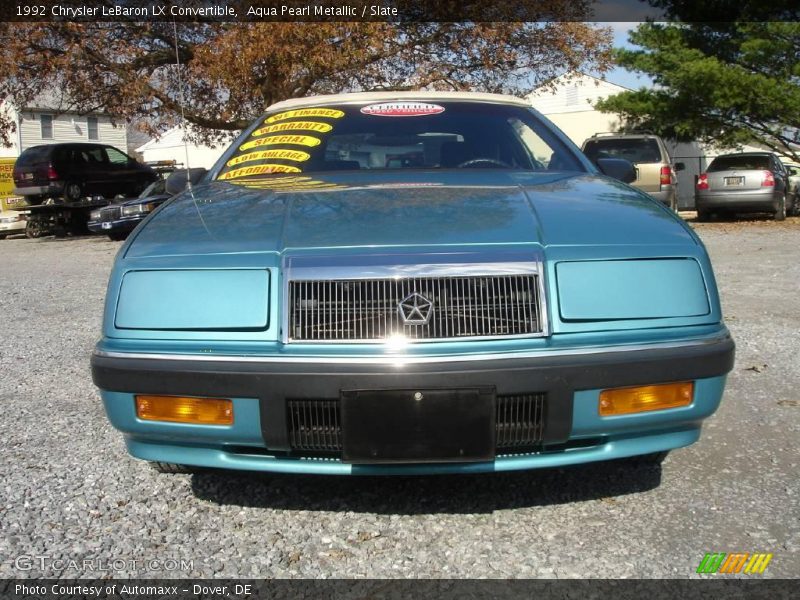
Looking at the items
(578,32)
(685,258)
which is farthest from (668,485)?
(578,32)

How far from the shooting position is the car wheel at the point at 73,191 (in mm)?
18500

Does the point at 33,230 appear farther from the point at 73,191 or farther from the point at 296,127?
the point at 296,127

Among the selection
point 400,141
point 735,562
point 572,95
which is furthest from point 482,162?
point 572,95

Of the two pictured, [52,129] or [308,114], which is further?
[52,129]

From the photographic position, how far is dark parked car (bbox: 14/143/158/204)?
18.2 m

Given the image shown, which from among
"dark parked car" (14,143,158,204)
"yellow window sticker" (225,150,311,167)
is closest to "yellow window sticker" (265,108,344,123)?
"yellow window sticker" (225,150,311,167)

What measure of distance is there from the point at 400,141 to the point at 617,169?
102 cm

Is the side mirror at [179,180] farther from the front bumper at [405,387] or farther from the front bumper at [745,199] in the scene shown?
the front bumper at [745,199]

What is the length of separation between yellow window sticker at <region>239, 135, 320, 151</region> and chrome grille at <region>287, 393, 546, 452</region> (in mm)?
1718

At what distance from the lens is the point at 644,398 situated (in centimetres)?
230

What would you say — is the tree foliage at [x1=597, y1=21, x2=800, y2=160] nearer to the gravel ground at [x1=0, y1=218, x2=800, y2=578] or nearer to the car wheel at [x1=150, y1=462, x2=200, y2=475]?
the gravel ground at [x1=0, y1=218, x2=800, y2=578]

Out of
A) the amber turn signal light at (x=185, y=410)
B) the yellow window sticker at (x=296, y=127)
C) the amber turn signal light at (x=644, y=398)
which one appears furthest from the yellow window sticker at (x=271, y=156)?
the amber turn signal light at (x=644, y=398)

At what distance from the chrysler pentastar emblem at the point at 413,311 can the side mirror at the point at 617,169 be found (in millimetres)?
1791

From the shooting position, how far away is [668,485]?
9.14 ft
